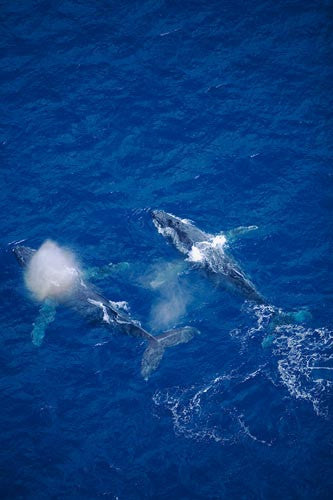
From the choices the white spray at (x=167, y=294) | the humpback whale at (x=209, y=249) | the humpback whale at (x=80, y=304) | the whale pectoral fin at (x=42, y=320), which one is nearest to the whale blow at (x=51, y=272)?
the humpback whale at (x=80, y=304)

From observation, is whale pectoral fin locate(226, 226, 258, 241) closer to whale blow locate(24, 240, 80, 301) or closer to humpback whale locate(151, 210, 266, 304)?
humpback whale locate(151, 210, 266, 304)

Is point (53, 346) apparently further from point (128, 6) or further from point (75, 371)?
point (128, 6)

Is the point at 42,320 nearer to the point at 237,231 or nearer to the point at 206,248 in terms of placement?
the point at 206,248

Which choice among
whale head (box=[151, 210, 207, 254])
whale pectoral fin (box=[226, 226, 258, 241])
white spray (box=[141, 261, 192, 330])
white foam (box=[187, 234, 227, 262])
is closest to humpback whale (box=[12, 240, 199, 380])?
white spray (box=[141, 261, 192, 330])

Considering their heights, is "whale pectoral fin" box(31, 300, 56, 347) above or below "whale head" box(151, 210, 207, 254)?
below

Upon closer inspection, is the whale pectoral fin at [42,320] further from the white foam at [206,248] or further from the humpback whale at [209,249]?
the white foam at [206,248]

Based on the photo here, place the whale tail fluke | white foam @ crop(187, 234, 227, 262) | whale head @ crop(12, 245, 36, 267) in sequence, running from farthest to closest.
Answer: whale head @ crop(12, 245, 36, 267) → white foam @ crop(187, 234, 227, 262) → the whale tail fluke
